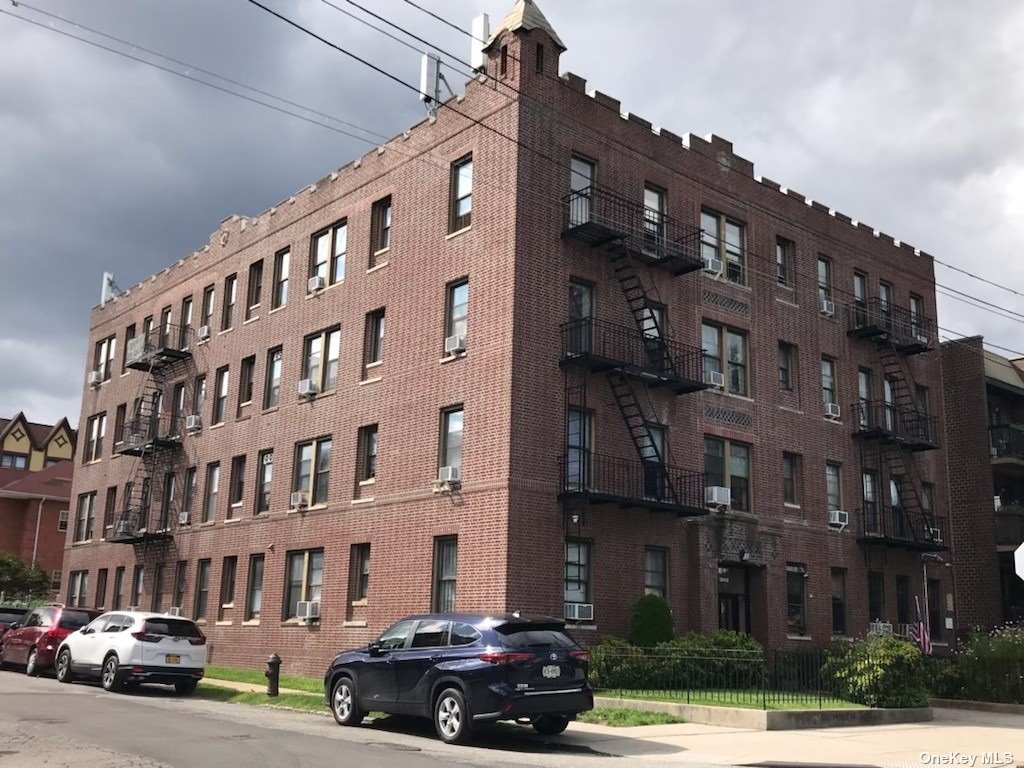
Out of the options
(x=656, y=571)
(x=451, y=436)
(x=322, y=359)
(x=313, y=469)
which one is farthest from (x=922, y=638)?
(x=322, y=359)

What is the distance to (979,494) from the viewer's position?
118ft

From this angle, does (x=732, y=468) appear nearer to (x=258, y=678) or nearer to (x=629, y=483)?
(x=629, y=483)

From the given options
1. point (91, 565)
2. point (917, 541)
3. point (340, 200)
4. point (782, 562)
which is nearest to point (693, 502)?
point (782, 562)

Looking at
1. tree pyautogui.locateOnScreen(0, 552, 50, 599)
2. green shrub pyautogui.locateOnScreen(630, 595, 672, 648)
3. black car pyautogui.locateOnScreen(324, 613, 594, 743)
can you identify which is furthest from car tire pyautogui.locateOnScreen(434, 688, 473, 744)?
tree pyautogui.locateOnScreen(0, 552, 50, 599)

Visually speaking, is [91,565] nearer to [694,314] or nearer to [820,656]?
[694,314]

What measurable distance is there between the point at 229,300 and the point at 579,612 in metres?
18.7

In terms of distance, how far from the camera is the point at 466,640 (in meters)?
14.8

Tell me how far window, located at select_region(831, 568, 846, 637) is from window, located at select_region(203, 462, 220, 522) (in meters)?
19.2

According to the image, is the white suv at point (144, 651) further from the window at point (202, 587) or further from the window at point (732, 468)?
the window at point (732, 468)

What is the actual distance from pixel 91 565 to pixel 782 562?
2667 cm

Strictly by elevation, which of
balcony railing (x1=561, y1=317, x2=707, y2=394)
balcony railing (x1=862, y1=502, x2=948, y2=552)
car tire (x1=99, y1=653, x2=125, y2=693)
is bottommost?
car tire (x1=99, y1=653, x2=125, y2=693)

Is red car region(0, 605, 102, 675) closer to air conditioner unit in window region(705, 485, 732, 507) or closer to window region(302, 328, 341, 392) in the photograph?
window region(302, 328, 341, 392)

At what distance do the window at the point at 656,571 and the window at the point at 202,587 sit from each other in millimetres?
15105

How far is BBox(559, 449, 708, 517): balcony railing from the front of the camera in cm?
2333
